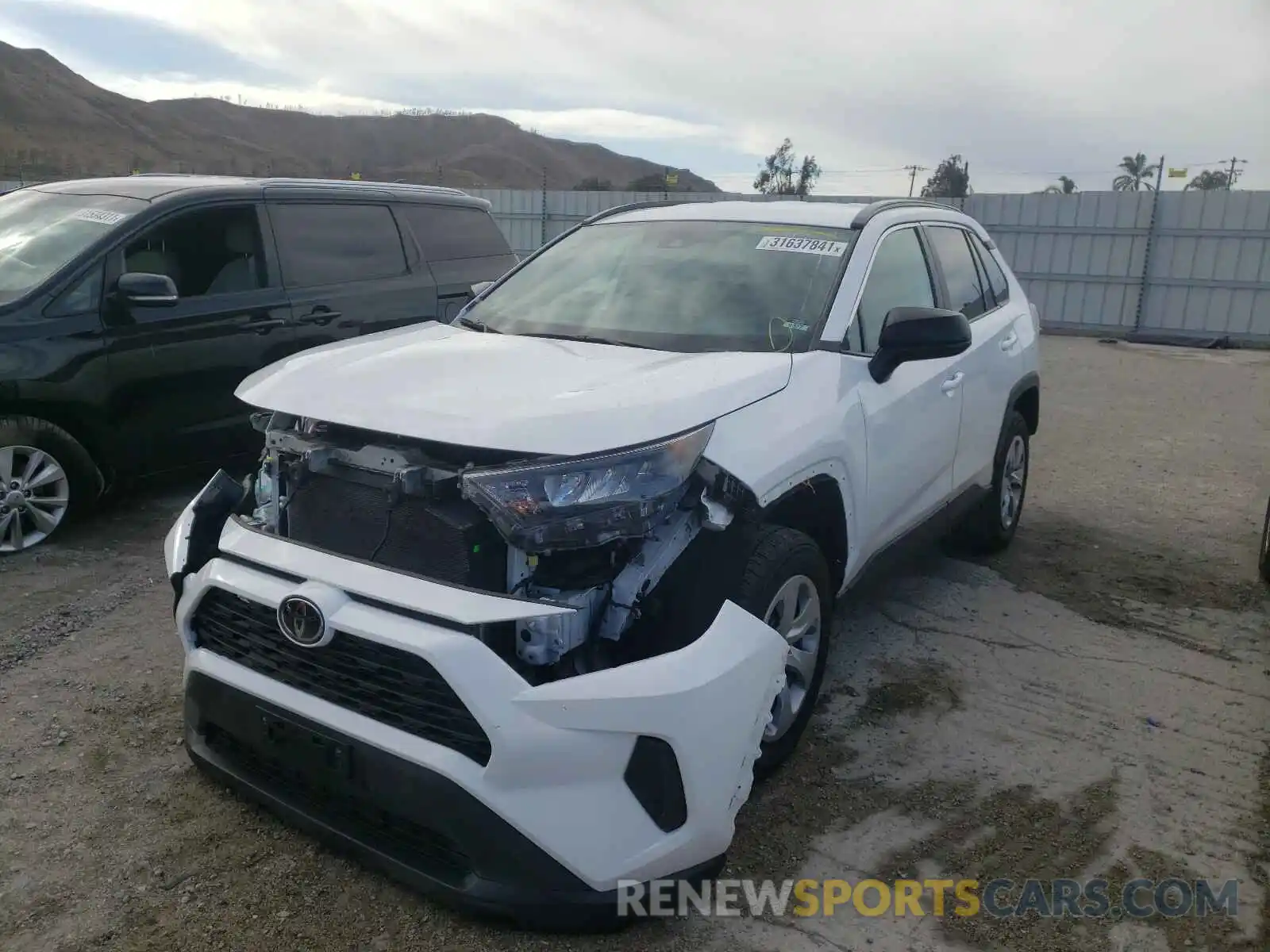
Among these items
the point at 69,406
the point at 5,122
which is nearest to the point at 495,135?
the point at 5,122

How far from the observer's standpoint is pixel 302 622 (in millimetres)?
2467

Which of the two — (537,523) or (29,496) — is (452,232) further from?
(537,523)

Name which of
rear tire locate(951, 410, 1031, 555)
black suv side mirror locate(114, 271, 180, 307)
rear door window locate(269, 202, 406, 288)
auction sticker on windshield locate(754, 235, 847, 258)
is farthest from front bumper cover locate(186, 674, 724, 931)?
rear door window locate(269, 202, 406, 288)

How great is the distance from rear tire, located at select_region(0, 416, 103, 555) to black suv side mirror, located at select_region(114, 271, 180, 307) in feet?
2.48

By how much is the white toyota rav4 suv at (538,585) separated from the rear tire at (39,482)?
2.38 m

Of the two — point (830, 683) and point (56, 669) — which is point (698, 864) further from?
point (56, 669)

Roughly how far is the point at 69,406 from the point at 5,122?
2584 inches

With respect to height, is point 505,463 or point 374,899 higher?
point 505,463

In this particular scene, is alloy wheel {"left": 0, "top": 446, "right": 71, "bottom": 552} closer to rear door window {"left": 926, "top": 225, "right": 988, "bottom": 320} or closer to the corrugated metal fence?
rear door window {"left": 926, "top": 225, "right": 988, "bottom": 320}

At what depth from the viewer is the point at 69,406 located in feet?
16.5

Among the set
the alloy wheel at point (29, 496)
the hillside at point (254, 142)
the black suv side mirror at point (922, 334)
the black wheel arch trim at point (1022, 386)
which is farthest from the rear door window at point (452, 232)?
the hillside at point (254, 142)

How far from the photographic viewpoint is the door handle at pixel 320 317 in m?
6.05

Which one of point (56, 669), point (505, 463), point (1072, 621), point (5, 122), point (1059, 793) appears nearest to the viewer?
point (505, 463)

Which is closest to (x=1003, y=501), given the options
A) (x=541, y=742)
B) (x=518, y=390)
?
(x=518, y=390)
